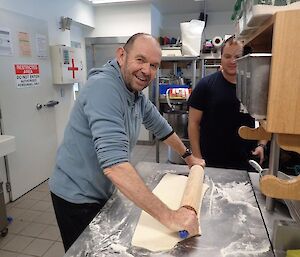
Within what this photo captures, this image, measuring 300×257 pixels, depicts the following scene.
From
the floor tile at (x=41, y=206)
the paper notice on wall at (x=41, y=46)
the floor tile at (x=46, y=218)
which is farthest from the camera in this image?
the paper notice on wall at (x=41, y=46)

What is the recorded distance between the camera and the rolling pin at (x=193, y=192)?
96 centimetres

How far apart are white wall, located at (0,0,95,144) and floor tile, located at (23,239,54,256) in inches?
63.6

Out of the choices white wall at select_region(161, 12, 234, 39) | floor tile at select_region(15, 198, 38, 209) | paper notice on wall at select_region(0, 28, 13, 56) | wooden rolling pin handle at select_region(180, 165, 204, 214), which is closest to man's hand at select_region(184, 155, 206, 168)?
wooden rolling pin handle at select_region(180, 165, 204, 214)

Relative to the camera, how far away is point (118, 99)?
990mm

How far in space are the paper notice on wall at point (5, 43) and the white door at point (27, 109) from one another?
0.04 feet

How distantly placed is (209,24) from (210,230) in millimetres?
4867

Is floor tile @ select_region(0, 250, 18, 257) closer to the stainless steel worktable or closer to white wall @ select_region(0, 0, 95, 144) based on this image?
the stainless steel worktable

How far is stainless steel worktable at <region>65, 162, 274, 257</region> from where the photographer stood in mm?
833

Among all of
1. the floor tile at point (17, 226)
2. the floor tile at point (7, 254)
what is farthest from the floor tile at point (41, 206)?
the floor tile at point (7, 254)

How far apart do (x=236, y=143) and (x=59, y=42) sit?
2.77 metres

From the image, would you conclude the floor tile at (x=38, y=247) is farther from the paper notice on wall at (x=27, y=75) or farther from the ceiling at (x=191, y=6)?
the ceiling at (x=191, y=6)

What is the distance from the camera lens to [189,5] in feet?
14.7

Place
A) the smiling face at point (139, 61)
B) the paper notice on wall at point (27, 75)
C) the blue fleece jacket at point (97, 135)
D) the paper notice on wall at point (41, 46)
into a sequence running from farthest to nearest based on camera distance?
the paper notice on wall at point (41, 46), the paper notice on wall at point (27, 75), the smiling face at point (139, 61), the blue fleece jacket at point (97, 135)

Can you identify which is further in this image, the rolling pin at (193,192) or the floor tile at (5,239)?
the floor tile at (5,239)
